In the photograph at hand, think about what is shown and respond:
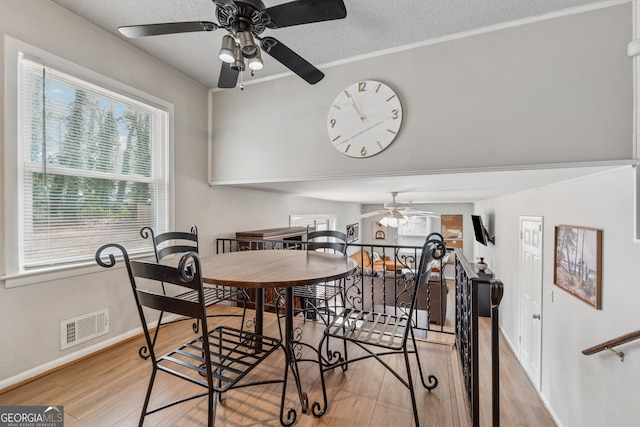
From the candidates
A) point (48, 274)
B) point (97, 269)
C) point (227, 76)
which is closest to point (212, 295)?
point (97, 269)

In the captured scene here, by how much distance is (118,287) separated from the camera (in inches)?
92.5

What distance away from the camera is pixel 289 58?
1753 mm

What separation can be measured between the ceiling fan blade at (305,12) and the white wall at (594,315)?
228 cm

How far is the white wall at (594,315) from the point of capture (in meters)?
1.97

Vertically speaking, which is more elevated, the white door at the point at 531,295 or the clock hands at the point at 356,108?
the clock hands at the point at 356,108

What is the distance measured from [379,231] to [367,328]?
8.47 meters

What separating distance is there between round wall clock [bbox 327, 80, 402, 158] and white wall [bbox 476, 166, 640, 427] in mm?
1738

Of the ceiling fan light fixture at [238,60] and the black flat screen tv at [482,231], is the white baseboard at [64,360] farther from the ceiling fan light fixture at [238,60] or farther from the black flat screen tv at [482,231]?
the black flat screen tv at [482,231]

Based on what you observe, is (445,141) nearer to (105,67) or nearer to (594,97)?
(594,97)

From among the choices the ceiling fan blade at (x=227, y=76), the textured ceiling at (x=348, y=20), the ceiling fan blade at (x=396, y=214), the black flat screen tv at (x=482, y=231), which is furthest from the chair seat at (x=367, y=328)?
the black flat screen tv at (x=482, y=231)

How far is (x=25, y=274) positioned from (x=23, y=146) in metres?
0.87

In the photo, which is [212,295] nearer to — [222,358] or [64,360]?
[64,360]

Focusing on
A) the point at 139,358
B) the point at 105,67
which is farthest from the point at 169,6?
the point at 139,358

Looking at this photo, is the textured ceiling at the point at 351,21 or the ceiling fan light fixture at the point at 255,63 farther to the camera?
the textured ceiling at the point at 351,21
